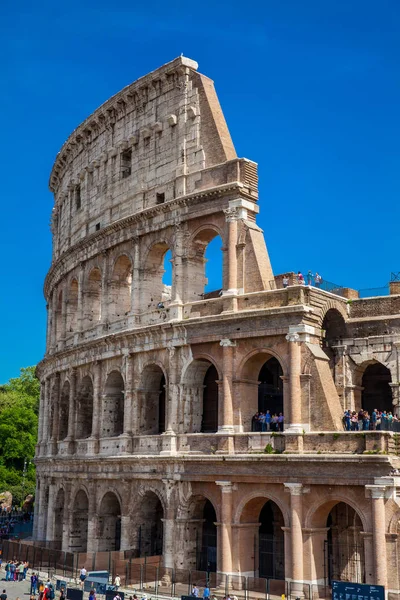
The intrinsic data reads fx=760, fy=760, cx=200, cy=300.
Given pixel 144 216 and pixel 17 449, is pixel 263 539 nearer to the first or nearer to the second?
pixel 144 216

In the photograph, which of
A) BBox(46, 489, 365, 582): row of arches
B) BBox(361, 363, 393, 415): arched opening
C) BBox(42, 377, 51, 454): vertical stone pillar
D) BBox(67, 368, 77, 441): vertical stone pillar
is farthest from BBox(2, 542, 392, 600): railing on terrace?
BBox(42, 377, 51, 454): vertical stone pillar

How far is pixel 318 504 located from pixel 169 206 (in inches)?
539

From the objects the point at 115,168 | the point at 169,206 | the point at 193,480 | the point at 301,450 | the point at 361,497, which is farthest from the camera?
the point at 115,168

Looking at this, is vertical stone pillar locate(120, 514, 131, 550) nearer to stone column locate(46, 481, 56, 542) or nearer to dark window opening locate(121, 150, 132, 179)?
stone column locate(46, 481, 56, 542)

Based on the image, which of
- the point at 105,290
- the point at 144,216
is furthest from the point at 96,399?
the point at 144,216

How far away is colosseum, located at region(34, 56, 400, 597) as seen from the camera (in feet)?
82.9

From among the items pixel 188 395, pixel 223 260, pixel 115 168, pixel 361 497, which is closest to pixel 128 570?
pixel 188 395

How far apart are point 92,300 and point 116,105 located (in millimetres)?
9582

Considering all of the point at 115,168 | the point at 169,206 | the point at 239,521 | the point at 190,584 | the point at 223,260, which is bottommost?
the point at 190,584

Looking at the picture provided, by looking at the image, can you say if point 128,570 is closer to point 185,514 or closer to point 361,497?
point 185,514

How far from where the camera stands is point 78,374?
3716 centimetres

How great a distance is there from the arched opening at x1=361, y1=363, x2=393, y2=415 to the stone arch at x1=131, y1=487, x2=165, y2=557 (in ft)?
30.3

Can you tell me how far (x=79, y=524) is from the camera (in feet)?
116

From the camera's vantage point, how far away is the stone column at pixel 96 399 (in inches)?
1348
